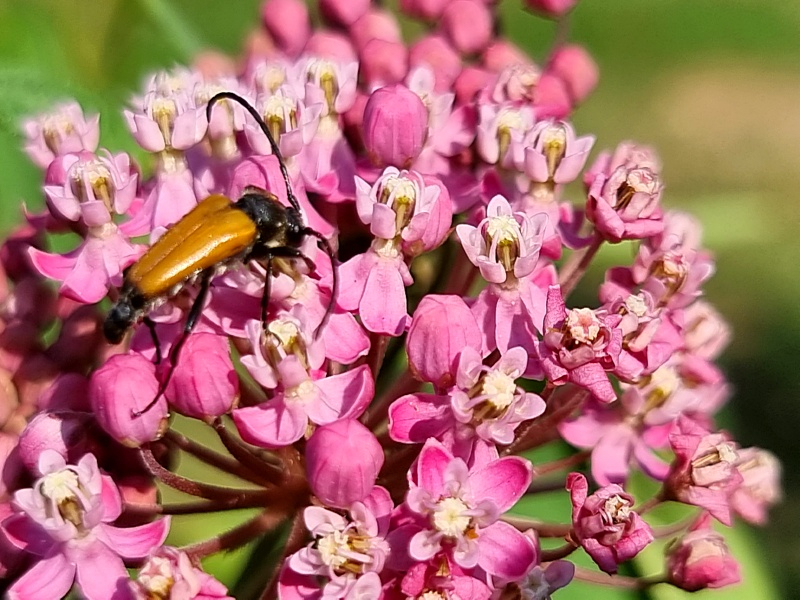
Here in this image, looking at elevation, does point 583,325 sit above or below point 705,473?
above

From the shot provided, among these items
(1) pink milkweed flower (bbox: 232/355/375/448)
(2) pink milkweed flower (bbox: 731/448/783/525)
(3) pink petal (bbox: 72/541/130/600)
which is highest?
(1) pink milkweed flower (bbox: 232/355/375/448)

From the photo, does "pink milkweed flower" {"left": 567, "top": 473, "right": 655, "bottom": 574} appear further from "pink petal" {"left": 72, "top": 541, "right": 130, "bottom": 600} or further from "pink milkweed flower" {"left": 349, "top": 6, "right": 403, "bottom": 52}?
"pink milkweed flower" {"left": 349, "top": 6, "right": 403, "bottom": 52}

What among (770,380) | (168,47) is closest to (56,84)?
(168,47)

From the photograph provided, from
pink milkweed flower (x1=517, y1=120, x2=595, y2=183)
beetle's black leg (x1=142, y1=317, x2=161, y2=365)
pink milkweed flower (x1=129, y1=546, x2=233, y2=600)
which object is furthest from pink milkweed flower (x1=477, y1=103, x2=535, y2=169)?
pink milkweed flower (x1=129, y1=546, x2=233, y2=600)

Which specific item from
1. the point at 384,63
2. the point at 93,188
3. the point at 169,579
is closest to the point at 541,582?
the point at 169,579

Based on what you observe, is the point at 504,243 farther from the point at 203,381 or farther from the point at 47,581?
the point at 47,581

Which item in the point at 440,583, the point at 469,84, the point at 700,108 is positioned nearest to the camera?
the point at 440,583

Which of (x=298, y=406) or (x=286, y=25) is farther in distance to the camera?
(x=286, y=25)
